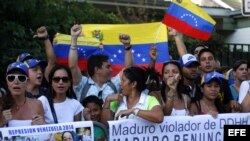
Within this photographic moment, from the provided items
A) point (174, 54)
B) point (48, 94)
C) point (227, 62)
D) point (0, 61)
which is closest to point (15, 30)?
point (0, 61)

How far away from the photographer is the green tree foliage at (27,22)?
7773 millimetres

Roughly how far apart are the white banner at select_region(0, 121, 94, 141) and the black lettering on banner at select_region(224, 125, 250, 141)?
4.50ft

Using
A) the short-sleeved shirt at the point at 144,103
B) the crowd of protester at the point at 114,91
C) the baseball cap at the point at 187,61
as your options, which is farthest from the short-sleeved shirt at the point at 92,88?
the baseball cap at the point at 187,61

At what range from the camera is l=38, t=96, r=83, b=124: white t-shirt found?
15.9 ft

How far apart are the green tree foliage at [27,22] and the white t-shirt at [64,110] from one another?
2987 millimetres

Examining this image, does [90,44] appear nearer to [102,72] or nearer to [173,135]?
[102,72]

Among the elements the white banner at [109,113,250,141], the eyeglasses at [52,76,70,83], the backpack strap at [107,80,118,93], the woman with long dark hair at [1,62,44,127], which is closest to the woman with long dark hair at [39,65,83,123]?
the eyeglasses at [52,76,70,83]

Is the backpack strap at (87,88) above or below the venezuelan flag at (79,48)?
below

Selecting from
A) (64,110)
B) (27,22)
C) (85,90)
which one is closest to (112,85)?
(85,90)

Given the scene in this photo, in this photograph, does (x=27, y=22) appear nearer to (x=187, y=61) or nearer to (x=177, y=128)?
(x=187, y=61)

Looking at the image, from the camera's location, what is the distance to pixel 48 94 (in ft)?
16.8

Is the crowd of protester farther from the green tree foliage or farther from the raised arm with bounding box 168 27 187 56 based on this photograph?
the green tree foliage

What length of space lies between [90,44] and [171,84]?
237cm

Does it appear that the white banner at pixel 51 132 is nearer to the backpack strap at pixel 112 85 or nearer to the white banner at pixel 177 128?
the white banner at pixel 177 128
